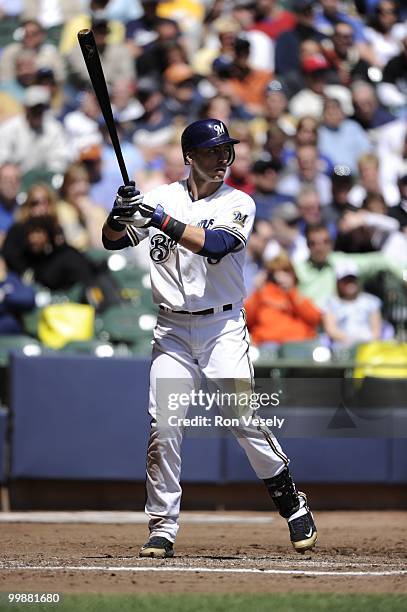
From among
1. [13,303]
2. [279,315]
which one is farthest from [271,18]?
[13,303]

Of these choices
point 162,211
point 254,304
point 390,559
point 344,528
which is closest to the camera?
point 162,211

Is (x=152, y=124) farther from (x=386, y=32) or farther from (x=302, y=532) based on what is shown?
(x=302, y=532)

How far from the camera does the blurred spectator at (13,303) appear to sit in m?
9.36

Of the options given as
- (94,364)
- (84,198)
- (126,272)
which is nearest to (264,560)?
(94,364)

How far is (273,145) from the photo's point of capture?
1103 centimetres

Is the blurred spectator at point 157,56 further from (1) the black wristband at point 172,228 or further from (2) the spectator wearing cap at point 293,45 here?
(1) the black wristband at point 172,228

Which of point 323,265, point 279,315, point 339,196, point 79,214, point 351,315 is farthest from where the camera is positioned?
point 339,196

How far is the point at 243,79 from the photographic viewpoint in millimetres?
11703

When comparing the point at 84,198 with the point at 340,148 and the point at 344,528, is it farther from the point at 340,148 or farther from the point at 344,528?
the point at 344,528

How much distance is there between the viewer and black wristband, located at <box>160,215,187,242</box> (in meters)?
5.38

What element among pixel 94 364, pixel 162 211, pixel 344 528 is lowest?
pixel 344 528

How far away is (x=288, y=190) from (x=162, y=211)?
5532 mm

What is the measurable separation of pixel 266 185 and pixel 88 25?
2543 millimetres

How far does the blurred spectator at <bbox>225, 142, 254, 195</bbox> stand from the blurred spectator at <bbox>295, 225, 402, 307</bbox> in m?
0.91
